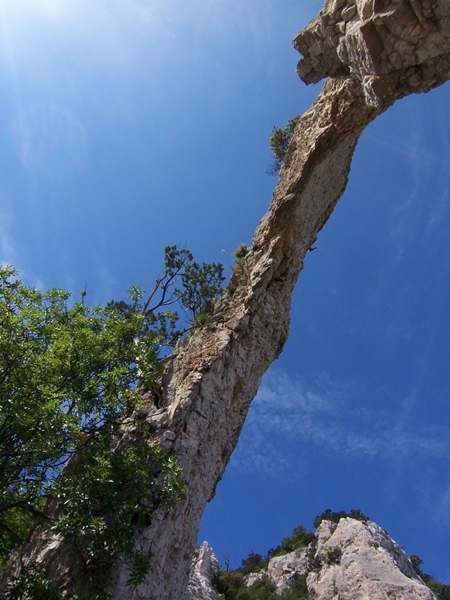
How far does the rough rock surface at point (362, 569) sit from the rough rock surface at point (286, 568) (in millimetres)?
3435

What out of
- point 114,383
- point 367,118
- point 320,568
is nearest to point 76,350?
point 114,383

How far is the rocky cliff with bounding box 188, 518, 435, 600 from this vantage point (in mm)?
25984

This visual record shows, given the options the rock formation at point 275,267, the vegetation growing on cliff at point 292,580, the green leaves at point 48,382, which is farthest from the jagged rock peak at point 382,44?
the vegetation growing on cliff at point 292,580

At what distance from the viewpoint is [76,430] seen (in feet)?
32.8

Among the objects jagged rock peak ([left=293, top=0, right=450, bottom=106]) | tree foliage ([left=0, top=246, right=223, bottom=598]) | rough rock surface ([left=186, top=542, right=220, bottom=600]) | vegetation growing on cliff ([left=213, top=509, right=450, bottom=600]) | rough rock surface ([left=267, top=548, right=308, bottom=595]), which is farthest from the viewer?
rough rock surface ([left=267, top=548, right=308, bottom=595])

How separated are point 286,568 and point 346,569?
9830mm

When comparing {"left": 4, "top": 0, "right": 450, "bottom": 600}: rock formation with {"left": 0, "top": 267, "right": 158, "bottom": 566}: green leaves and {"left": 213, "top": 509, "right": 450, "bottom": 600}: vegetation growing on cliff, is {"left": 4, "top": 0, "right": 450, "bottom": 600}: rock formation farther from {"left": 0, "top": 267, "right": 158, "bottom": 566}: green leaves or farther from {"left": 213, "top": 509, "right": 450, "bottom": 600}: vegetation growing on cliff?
{"left": 213, "top": 509, "right": 450, "bottom": 600}: vegetation growing on cliff

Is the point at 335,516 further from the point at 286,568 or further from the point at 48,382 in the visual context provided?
the point at 48,382

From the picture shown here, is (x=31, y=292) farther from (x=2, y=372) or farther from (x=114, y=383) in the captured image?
(x=114, y=383)

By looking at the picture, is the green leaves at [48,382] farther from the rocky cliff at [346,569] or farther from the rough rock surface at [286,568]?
the rough rock surface at [286,568]

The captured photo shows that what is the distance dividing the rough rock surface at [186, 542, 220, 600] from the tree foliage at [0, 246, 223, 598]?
15.2m

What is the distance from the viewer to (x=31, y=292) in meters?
10.4

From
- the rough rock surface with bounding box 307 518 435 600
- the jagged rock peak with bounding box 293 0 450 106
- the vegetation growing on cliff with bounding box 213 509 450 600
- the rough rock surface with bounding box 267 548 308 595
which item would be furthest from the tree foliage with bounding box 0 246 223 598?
the rough rock surface with bounding box 267 548 308 595

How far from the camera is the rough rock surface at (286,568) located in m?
35.6
